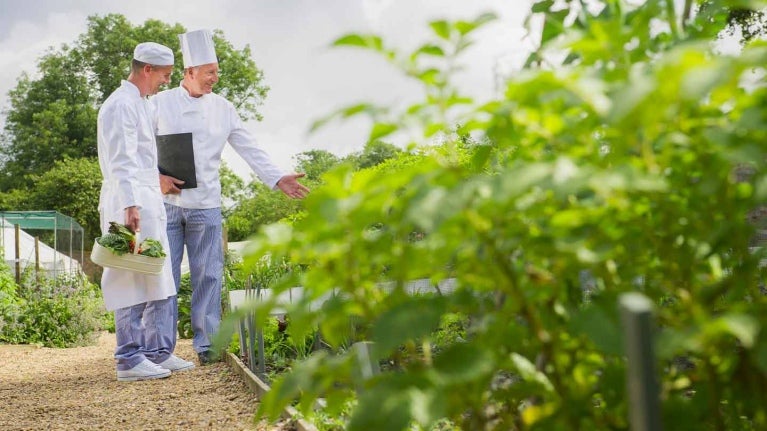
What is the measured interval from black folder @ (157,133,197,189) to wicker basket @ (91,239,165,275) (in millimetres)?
850

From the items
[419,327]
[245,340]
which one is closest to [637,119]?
[419,327]

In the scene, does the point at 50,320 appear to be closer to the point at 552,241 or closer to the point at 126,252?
the point at 126,252

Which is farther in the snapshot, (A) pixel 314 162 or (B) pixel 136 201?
(A) pixel 314 162

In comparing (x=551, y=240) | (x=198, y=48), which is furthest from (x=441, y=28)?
(x=198, y=48)

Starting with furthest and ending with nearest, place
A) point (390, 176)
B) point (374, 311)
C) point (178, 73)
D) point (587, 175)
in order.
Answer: point (178, 73)
point (374, 311)
point (390, 176)
point (587, 175)

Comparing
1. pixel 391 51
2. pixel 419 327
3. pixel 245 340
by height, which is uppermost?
pixel 391 51

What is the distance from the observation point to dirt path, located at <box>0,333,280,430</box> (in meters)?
3.84

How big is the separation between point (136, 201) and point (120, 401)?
128 centimetres

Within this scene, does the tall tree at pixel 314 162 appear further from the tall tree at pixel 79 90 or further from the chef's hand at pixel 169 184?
the chef's hand at pixel 169 184

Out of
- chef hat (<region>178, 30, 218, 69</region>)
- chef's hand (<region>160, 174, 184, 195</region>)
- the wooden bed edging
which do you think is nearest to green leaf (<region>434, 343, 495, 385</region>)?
the wooden bed edging

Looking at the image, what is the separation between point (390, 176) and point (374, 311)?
0.74 ft

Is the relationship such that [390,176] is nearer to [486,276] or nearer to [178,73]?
[486,276]

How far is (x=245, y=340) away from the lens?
5523 mm

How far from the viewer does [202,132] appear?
6.04 m
